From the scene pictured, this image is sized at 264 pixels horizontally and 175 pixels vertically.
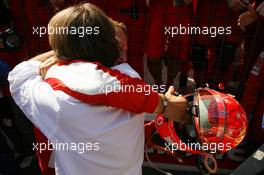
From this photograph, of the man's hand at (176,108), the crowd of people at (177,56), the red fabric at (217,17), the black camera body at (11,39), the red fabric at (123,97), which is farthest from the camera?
the red fabric at (217,17)

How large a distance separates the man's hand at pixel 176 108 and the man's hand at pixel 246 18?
4.04 ft

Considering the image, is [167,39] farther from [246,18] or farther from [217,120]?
[217,120]

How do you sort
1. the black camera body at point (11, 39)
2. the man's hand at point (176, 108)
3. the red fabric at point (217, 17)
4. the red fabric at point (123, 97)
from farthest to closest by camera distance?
1. the red fabric at point (217, 17)
2. the black camera body at point (11, 39)
3. the man's hand at point (176, 108)
4. the red fabric at point (123, 97)

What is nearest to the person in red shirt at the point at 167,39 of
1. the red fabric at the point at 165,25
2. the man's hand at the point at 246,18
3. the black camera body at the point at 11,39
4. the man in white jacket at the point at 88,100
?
the red fabric at the point at 165,25

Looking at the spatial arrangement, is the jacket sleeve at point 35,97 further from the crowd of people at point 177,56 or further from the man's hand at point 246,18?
the man's hand at point 246,18

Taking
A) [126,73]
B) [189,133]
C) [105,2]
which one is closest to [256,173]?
[189,133]

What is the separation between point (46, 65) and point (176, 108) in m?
0.52

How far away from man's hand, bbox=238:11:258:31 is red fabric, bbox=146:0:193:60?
13.5 inches

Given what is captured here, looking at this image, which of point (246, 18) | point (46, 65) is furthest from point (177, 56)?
point (46, 65)

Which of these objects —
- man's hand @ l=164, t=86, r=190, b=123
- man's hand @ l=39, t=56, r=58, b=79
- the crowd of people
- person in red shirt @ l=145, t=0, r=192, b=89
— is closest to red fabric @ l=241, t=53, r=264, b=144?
the crowd of people

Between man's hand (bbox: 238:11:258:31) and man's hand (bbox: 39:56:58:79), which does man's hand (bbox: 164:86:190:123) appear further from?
man's hand (bbox: 238:11:258:31)

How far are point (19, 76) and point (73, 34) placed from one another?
321mm

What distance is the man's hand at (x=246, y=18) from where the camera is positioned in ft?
7.96

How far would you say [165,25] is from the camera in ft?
8.46
